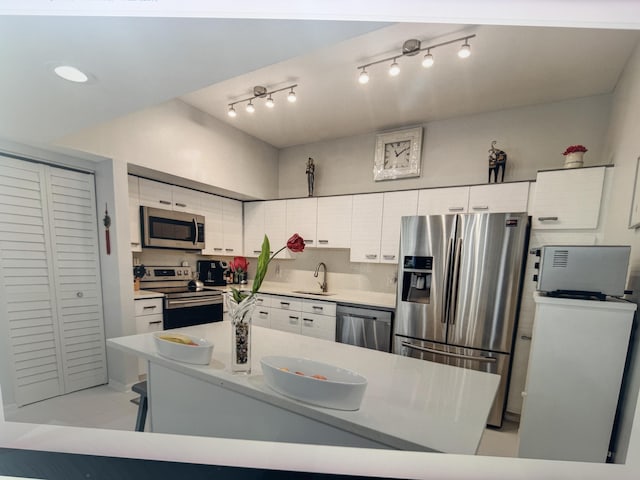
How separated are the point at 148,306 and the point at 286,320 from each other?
124 centimetres

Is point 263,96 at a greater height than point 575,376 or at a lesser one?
greater

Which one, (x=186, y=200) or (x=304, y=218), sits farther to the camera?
(x=304, y=218)

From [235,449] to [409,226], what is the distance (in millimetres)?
1846

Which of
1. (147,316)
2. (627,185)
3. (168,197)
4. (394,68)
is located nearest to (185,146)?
(168,197)

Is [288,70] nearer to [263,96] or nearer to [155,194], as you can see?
[263,96]

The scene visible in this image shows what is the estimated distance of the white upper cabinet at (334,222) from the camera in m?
2.57

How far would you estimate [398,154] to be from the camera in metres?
2.57

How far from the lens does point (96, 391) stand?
1.70 metres

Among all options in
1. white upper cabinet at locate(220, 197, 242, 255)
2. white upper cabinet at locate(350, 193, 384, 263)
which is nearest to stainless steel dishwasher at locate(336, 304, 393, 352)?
white upper cabinet at locate(350, 193, 384, 263)

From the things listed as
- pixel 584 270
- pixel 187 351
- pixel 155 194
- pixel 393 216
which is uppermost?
pixel 155 194

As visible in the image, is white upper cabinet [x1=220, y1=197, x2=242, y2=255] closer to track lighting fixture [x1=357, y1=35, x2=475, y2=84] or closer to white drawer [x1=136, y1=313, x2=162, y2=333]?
white drawer [x1=136, y1=313, x2=162, y2=333]

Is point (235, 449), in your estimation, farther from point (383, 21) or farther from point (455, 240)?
point (455, 240)

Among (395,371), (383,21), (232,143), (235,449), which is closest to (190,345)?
(235,449)

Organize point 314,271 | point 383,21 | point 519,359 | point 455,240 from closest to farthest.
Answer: point 383,21 < point 519,359 < point 455,240 < point 314,271
